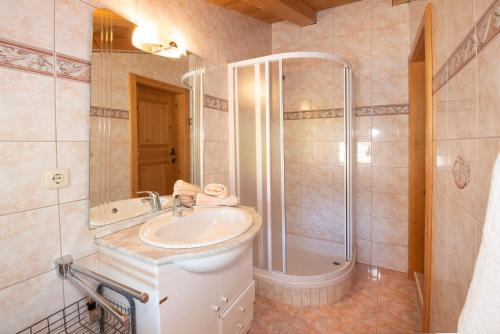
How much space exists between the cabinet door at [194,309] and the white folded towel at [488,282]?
965 mm

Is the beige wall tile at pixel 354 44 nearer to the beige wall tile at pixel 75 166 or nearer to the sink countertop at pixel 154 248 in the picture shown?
the sink countertop at pixel 154 248

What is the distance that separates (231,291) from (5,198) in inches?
42.7

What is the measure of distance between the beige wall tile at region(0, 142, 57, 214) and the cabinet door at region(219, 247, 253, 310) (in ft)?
2.86

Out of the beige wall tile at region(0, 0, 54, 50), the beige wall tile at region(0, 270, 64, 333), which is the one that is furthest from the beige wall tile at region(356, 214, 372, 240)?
the beige wall tile at region(0, 0, 54, 50)

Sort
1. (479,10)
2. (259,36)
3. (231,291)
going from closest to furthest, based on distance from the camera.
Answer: (479,10) → (231,291) → (259,36)

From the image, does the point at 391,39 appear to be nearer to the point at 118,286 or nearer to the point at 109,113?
the point at 109,113

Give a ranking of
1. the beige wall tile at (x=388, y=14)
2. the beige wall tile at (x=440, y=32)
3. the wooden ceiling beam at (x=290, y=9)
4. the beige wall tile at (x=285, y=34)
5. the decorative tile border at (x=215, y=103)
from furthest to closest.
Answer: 1. the beige wall tile at (x=285, y=34)
2. the beige wall tile at (x=388, y=14)
3. the wooden ceiling beam at (x=290, y=9)
4. the decorative tile border at (x=215, y=103)
5. the beige wall tile at (x=440, y=32)

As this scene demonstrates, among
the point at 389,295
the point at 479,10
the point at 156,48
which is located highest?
the point at 156,48

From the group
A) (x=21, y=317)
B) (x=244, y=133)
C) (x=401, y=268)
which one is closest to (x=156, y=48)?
(x=244, y=133)

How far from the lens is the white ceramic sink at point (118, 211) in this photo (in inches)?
47.6

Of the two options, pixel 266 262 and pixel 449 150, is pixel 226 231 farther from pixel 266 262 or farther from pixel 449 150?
pixel 449 150

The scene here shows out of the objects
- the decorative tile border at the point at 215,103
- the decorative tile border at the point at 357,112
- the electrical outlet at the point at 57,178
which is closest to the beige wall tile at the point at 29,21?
the electrical outlet at the point at 57,178

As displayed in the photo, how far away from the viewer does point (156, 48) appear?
1498 mm

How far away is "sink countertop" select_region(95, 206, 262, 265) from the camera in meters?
0.97
